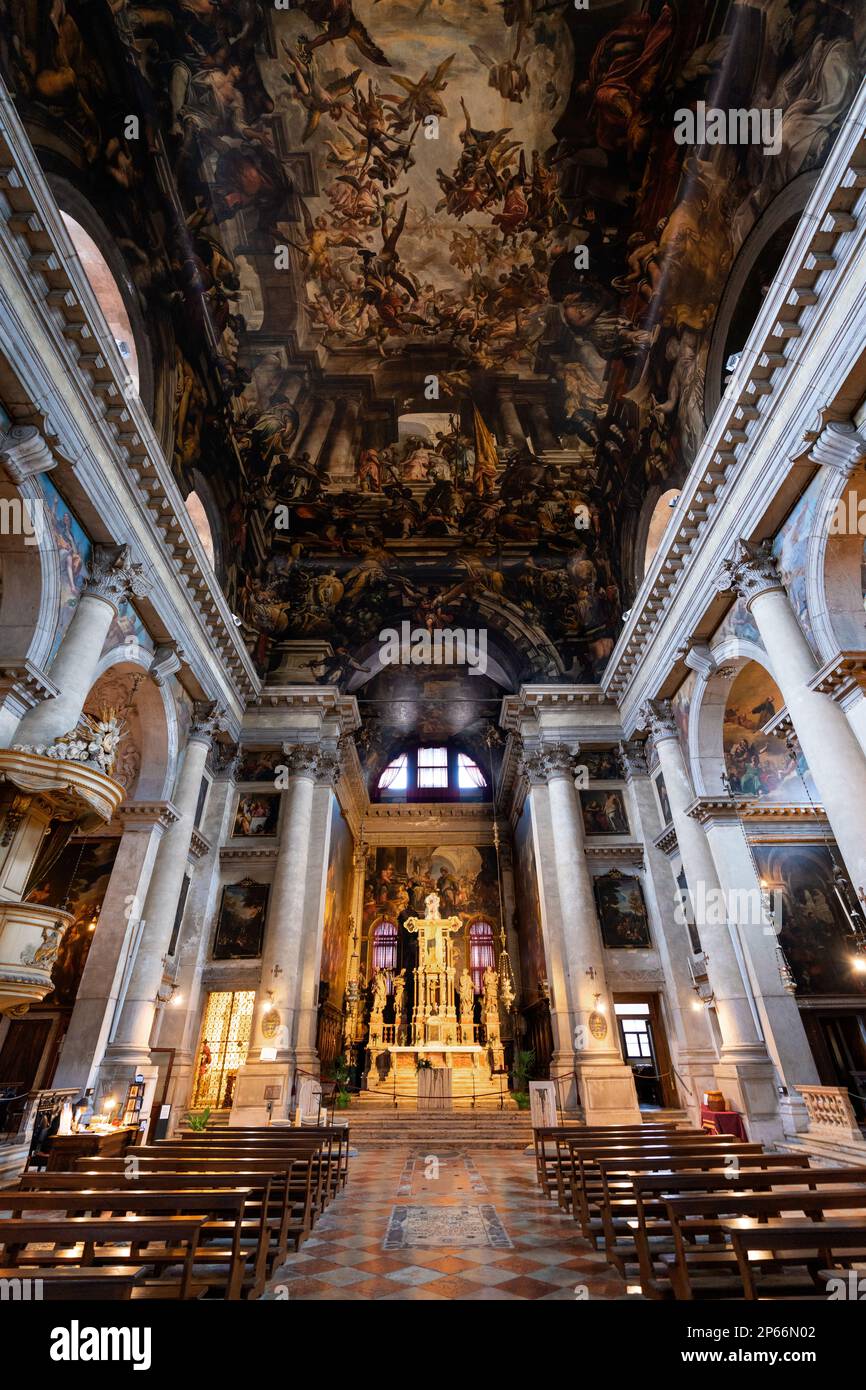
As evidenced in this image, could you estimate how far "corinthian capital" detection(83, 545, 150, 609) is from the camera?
35.1ft

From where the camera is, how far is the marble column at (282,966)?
1410cm

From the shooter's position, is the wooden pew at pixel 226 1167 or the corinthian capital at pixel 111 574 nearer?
the wooden pew at pixel 226 1167

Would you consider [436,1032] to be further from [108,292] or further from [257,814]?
[108,292]

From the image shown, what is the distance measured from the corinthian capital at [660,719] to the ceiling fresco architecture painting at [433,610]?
0.45ft

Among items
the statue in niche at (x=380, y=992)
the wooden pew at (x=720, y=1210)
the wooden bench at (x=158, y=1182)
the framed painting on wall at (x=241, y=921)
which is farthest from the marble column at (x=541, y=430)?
the statue in niche at (x=380, y=992)

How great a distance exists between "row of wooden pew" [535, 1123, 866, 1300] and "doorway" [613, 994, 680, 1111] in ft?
31.1

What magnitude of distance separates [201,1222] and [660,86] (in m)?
16.8

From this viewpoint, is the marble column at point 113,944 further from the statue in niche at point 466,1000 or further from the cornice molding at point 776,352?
the statue in niche at point 466,1000

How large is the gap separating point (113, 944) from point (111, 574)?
22.2ft

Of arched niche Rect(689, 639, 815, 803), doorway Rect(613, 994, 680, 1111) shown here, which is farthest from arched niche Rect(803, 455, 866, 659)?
doorway Rect(613, 994, 680, 1111)

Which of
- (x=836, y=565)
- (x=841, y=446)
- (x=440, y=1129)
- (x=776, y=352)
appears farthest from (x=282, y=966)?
(x=776, y=352)

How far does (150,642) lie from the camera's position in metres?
13.4

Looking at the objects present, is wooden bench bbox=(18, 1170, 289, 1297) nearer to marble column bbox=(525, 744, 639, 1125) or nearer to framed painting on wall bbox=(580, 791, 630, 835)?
marble column bbox=(525, 744, 639, 1125)
